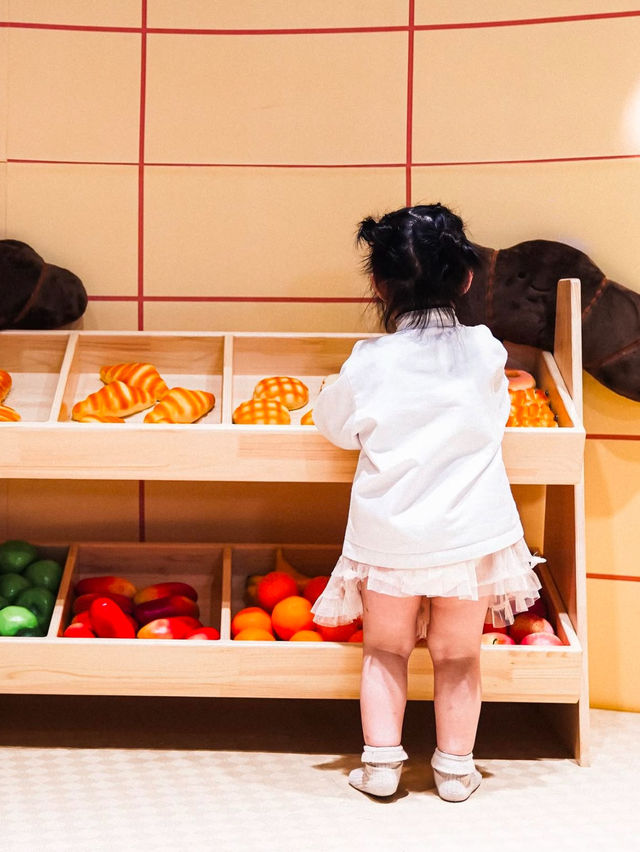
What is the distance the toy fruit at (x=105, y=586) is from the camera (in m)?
2.38

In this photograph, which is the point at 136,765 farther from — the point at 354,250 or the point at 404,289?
the point at 354,250

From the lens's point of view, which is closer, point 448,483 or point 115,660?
point 448,483

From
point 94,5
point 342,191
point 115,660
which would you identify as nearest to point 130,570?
point 115,660

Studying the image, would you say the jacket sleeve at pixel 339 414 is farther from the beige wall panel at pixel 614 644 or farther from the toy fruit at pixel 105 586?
the beige wall panel at pixel 614 644

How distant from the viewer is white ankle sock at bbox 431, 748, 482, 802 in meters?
1.92

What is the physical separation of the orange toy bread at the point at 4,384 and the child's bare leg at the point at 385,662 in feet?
3.61

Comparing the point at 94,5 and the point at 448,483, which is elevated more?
the point at 94,5

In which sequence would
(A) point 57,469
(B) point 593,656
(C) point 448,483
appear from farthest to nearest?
(B) point 593,656 < (A) point 57,469 < (C) point 448,483

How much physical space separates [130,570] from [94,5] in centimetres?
158

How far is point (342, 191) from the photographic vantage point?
260cm

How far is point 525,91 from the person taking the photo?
252 centimetres

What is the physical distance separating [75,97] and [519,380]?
1.47 meters

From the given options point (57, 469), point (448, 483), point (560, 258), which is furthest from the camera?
point (560, 258)

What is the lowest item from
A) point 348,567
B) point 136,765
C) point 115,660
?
point 136,765
